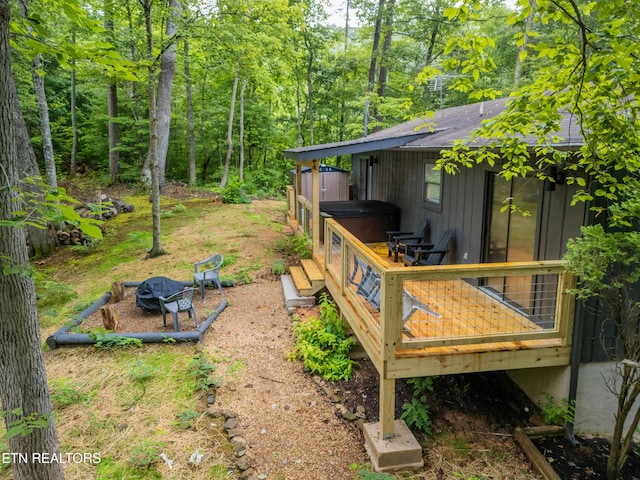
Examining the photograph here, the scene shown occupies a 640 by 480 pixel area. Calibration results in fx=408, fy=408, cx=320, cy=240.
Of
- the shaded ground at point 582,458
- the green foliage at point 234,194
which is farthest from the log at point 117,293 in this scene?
the green foliage at point 234,194

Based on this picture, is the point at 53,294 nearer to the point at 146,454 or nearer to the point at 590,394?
the point at 146,454

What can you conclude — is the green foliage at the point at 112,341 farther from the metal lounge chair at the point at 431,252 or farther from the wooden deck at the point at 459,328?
the metal lounge chair at the point at 431,252

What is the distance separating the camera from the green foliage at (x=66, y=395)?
4887mm

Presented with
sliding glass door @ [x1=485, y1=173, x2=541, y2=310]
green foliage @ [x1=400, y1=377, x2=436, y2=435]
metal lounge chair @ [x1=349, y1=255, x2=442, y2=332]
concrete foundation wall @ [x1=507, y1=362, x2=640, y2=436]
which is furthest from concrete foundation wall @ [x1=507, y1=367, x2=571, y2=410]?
metal lounge chair @ [x1=349, y1=255, x2=442, y2=332]

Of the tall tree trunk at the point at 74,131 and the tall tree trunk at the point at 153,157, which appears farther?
the tall tree trunk at the point at 74,131

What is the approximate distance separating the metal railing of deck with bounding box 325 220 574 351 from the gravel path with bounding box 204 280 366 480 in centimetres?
115

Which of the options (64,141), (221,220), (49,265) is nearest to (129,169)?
(64,141)

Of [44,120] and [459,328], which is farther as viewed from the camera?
[44,120]

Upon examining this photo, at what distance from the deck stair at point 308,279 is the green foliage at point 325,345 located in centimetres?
73

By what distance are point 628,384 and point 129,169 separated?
20158 mm

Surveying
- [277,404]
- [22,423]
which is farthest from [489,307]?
[22,423]

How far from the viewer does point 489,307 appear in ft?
18.1

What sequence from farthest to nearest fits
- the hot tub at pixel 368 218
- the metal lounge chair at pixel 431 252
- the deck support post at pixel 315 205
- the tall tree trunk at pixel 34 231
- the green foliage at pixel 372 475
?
the tall tree trunk at pixel 34 231
the hot tub at pixel 368 218
the deck support post at pixel 315 205
the metal lounge chair at pixel 431 252
the green foliage at pixel 372 475

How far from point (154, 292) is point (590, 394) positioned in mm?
6664
